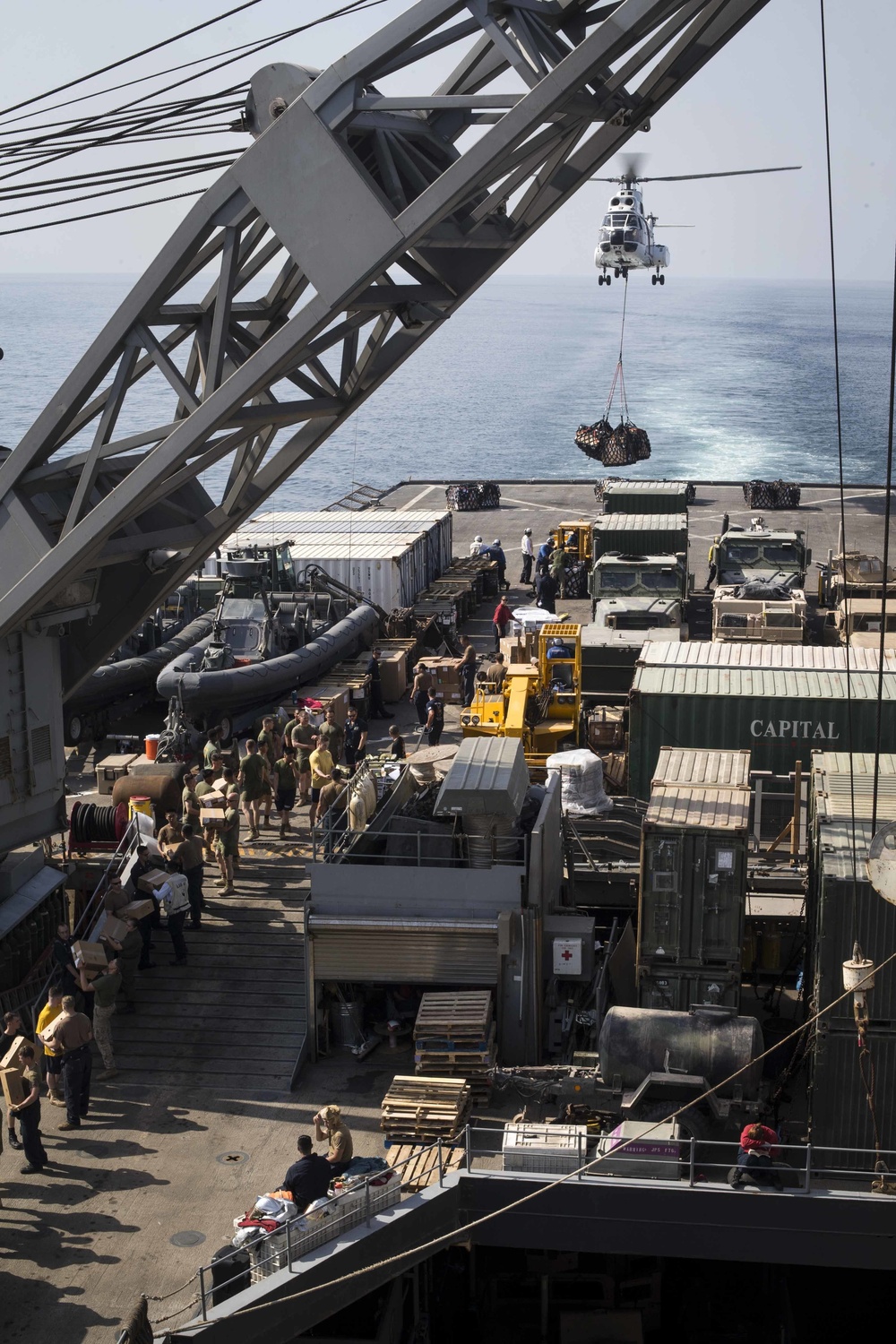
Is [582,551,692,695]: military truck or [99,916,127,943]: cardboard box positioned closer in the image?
[99,916,127,943]: cardboard box

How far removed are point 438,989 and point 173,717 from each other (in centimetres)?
958

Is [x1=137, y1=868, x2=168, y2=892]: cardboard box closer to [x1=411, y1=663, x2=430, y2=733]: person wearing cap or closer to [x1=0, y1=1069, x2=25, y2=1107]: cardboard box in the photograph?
[x1=0, y1=1069, x2=25, y2=1107]: cardboard box

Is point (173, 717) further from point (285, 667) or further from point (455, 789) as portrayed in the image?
point (455, 789)

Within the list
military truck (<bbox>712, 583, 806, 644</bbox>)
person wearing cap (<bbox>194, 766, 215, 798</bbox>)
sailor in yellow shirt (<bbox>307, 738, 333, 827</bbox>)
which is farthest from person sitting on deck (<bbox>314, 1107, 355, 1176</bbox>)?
military truck (<bbox>712, 583, 806, 644</bbox>)

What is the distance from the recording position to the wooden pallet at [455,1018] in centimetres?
1456

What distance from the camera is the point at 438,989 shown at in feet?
51.7

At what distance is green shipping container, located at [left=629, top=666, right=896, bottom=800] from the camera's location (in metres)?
20.4

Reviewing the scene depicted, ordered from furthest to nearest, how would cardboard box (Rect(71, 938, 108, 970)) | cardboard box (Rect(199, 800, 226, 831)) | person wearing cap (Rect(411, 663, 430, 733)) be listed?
person wearing cap (Rect(411, 663, 430, 733))
cardboard box (Rect(199, 800, 226, 831))
cardboard box (Rect(71, 938, 108, 970))

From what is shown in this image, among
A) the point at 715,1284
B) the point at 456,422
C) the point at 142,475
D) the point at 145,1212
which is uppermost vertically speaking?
the point at 456,422

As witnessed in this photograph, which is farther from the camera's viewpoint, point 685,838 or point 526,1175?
point 685,838

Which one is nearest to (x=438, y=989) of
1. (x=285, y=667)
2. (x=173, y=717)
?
(x=173, y=717)

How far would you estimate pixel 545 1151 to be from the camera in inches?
501

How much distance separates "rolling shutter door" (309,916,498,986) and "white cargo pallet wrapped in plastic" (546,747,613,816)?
4.27 m

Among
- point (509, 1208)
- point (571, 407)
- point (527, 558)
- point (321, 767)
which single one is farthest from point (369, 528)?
point (571, 407)
